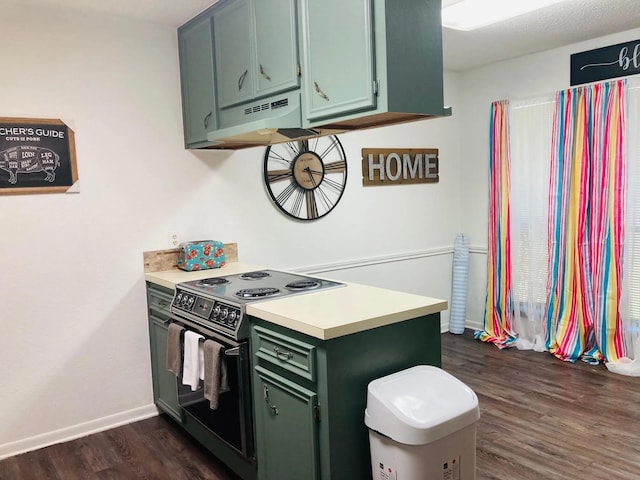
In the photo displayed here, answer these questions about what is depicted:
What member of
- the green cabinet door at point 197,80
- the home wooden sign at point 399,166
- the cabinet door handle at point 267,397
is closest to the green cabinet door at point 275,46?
the green cabinet door at point 197,80

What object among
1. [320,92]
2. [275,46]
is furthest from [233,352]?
[275,46]

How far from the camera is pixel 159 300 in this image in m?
3.17

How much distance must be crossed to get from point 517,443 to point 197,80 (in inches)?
107

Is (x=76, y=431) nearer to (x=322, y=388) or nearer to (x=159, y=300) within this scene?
(x=159, y=300)

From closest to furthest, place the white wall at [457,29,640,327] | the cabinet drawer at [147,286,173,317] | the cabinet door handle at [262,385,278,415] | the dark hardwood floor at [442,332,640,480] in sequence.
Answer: the cabinet door handle at [262,385,278,415]
the dark hardwood floor at [442,332,640,480]
the cabinet drawer at [147,286,173,317]
the white wall at [457,29,640,327]

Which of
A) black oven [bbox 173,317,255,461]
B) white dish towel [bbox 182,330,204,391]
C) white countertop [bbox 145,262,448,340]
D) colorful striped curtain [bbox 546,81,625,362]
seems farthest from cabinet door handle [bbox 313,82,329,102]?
colorful striped curtain [bbox 546,81,625,362]

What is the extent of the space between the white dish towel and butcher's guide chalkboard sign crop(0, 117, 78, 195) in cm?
117

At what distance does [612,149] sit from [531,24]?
1.08 meters

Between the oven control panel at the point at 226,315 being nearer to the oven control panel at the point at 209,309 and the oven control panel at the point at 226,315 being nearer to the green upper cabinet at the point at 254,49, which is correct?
the oven control panel at the point at 209,309

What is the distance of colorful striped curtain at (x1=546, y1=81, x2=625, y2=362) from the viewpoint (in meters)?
3.83

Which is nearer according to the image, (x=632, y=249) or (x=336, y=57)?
(x=336, y=57)

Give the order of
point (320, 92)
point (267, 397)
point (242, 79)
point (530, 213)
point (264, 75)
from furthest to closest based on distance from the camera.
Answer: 1. point (530, 213)
2. point (242, 79)
3. point (264, 75)
4. point (320, 92)
5. point (267, 397)

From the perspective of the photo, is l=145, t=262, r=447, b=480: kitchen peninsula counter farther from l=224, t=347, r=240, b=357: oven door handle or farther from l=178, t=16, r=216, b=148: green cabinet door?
l=178, t=16, r=216, b=148: green cabinet door

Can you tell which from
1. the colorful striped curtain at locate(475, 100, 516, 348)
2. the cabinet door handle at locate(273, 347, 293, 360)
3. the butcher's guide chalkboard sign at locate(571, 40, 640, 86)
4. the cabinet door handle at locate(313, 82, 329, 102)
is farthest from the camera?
the colorful striped curtain at locate(475, 100, 516, 348)
